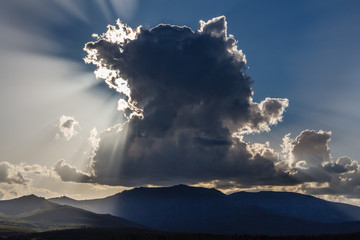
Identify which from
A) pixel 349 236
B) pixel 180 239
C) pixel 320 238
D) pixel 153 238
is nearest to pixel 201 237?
pixel 180 239

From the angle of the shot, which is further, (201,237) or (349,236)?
(201,237)

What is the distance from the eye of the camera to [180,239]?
176750mm

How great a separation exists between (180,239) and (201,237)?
36.5 feet

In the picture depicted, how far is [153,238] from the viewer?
179375 mm

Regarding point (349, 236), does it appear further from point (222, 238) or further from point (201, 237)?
point (201, 237)

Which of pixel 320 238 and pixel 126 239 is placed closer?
pixel 320 238

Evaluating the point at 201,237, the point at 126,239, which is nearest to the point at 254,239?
the point at 201,237

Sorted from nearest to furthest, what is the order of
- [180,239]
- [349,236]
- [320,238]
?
[349,236], [320,238], [180,239]

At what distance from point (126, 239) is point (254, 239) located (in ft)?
200

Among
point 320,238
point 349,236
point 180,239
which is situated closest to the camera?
point 349,236

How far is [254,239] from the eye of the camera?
171 meters

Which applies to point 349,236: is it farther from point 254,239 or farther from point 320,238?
point 254,239

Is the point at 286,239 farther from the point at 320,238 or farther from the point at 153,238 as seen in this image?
the point at 153,238

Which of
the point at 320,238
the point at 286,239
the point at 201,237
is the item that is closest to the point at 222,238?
the point at 201,237
